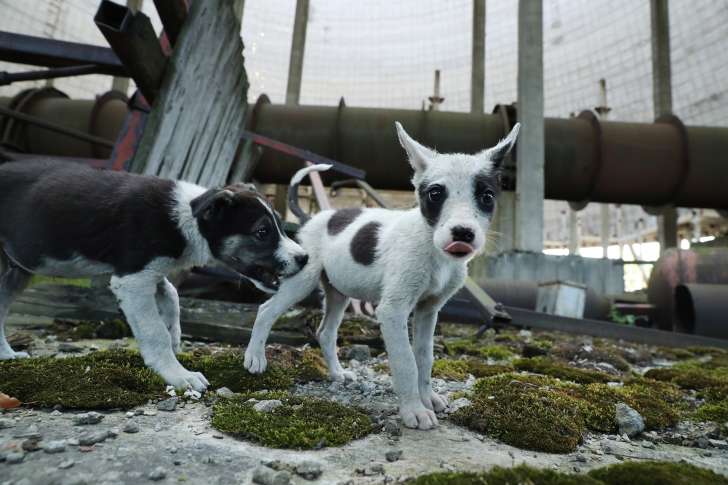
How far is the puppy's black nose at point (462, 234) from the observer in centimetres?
173

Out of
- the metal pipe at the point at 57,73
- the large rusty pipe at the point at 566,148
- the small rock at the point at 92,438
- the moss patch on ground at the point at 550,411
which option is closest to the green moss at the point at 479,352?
the moss patch on ground at the point at 550,411

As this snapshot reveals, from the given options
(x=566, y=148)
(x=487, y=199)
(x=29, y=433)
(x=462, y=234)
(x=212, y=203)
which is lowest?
(x=29, y=433)

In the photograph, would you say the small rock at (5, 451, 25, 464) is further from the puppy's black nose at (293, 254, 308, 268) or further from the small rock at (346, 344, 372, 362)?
the small rock at (346, 344, 372, 362)

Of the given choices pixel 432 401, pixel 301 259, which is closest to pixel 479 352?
pixel 432 401

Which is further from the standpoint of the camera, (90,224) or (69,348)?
(69,348)

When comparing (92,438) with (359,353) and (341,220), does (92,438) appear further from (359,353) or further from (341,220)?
(359,353)

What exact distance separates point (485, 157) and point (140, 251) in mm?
1775

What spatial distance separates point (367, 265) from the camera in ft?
7.59

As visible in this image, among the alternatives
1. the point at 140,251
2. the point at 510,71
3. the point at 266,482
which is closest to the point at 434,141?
the point at 140,251

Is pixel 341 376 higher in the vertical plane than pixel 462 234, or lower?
lower

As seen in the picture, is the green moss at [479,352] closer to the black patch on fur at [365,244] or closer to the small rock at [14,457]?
the black patch on fur at [365,244]

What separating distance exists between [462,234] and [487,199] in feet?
1.01

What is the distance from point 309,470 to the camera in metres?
1.31

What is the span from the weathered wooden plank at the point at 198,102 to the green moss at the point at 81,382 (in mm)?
1961
